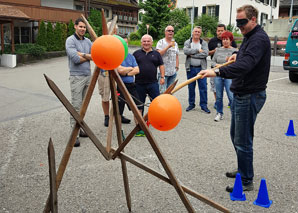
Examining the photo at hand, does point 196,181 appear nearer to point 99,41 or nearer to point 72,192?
point 72,192

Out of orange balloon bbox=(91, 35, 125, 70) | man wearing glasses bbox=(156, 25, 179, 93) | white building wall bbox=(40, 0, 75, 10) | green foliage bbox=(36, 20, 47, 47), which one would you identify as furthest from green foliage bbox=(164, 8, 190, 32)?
orange balloon bbox=(91, 35, 125, 70)

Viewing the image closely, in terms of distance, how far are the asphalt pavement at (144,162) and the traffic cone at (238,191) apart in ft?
0.21

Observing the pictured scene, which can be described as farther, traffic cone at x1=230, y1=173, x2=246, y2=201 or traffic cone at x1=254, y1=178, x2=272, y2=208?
traffic cone at x1=230, y1=173, x2=246, y2=201

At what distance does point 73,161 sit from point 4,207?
1.35 metres

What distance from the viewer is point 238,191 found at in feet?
11.1

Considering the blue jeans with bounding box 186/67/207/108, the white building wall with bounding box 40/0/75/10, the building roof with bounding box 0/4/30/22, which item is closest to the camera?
the blue jeans with bounding box 186/67/207/108

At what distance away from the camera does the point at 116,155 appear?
8.20 feet

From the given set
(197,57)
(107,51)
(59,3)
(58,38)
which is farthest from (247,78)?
(59,3)

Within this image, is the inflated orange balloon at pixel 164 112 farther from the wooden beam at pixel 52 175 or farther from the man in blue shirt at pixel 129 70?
the man in blue shirt at pixel 129 70

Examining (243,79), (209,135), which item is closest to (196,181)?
(243,79)

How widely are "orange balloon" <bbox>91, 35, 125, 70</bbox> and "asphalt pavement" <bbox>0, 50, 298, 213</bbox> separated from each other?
5.60 ft

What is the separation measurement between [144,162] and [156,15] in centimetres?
2941

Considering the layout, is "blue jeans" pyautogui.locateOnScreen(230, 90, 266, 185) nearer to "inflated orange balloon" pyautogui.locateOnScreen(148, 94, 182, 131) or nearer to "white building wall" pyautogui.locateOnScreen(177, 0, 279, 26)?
"inflated orange balloon" pyautogui.locateOnScreen(148, 94, 182, 131)

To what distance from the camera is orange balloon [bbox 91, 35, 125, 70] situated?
6.97ft
